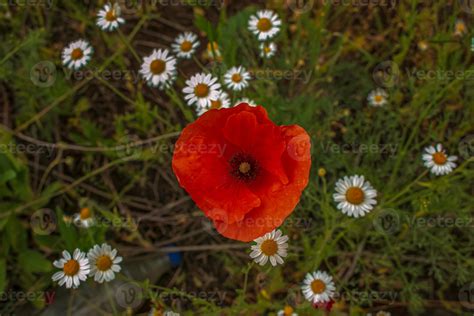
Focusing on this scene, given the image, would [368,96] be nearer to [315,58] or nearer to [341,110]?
[341,110]

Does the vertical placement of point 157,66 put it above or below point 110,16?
below

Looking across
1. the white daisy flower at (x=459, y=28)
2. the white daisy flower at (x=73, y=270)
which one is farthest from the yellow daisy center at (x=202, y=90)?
the white daisy flower at (x=459, y=28)

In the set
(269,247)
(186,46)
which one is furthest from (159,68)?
(269,247)

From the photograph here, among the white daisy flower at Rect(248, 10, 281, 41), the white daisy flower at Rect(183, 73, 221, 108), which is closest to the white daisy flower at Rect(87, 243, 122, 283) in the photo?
the white daisy flower at Rect(183, 73, 221, 108)

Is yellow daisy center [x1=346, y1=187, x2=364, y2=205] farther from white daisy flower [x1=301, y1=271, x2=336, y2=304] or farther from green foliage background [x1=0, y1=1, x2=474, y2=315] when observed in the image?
white daisy flower [x1=301, y1=271, x2=336, y2=304]

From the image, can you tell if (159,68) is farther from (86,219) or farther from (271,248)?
(271,248)

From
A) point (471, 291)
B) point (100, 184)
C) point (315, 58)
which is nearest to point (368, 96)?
point (315, 58)
